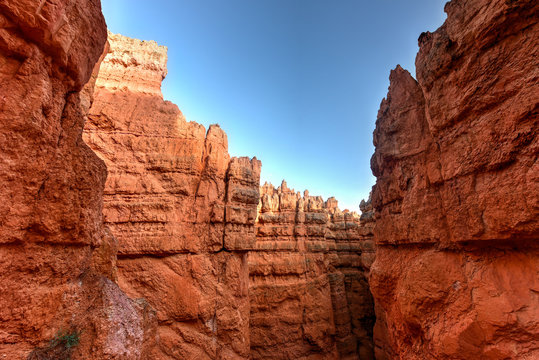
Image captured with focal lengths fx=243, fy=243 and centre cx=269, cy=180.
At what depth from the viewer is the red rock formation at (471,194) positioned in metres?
2.71

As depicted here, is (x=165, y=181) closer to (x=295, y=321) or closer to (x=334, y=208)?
(x=295, y=321)

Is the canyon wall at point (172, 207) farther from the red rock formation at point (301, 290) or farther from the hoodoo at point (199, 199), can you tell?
the red rock formation at point (301, 290)

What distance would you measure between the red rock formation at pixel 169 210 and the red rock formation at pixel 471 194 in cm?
407

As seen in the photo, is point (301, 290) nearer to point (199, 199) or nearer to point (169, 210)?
point (199, 199)

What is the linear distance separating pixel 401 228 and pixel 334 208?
15713 millimetres

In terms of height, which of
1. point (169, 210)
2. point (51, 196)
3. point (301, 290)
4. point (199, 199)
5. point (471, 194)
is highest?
point (199, 199)

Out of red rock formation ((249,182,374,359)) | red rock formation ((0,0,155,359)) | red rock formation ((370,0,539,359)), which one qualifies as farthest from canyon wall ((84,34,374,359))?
red rock formation ((249,182,374,359))

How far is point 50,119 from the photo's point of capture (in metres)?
1.80

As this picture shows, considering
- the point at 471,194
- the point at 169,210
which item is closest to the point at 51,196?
the point at 169,210

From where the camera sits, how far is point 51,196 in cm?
186

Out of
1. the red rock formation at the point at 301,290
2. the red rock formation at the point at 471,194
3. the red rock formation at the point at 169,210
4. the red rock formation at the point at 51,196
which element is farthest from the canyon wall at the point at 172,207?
the red rock formation at the point at 301,290

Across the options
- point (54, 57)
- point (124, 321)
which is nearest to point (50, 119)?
point (54, 57)

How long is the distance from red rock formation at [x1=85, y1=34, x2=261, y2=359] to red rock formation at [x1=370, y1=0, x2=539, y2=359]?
4068 mm

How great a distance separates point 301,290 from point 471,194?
1040cm
